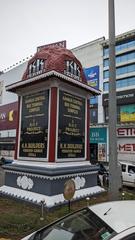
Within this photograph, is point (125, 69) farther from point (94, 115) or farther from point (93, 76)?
point (94, 115)

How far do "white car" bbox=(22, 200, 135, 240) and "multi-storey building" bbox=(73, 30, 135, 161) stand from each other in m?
28.5

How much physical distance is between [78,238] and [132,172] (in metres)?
13.3

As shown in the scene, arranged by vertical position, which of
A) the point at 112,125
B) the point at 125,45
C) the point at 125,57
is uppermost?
the point at 125,45

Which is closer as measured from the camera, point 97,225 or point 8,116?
point 97,225

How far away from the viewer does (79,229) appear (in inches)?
115

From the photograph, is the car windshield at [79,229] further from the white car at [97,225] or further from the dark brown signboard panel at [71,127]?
the dark brown signboard panel at [71,127]

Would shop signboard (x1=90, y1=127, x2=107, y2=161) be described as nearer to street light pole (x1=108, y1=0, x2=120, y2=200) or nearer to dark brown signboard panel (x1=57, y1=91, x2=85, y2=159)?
dark brown signboard panel (x1=57, y1=91, x2=85, y2=159)

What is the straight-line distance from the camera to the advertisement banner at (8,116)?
4494 centimetres

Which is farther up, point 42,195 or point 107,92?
point 107,92

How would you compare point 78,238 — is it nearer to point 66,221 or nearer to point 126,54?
Result: point 66,221

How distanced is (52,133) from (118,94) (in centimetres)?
2904

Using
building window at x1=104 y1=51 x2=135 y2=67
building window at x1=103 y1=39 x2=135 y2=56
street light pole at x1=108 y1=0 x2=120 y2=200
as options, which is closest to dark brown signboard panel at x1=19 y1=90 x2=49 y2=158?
street light pole at x1=108 y1=0 x2=120 y2=200

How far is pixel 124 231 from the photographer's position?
2.30 m

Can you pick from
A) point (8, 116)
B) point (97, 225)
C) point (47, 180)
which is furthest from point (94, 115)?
point (97, 225)
